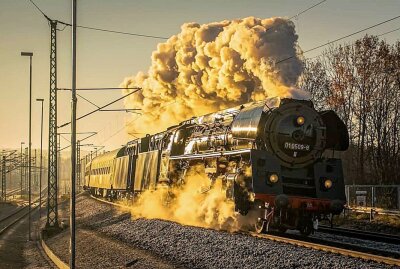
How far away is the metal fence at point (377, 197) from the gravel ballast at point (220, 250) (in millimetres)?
10302

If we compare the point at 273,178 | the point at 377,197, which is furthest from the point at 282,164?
the point at 377,197

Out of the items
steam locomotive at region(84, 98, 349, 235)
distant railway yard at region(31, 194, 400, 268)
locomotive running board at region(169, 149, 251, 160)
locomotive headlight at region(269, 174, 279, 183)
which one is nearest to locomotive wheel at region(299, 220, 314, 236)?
steam locomotive at region(84, 98, 349, 235)

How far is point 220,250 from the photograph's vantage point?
15.0 metres

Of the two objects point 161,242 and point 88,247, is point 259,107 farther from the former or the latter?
point 88,247

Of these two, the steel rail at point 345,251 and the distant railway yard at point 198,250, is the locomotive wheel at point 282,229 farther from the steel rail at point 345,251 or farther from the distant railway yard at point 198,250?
the steel rail at point 345,251

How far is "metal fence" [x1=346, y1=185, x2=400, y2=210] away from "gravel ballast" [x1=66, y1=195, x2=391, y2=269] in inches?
406

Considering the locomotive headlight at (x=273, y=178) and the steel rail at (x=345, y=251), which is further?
the locomotive headlight at (x=273, y=178)

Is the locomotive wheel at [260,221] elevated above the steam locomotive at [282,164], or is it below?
below

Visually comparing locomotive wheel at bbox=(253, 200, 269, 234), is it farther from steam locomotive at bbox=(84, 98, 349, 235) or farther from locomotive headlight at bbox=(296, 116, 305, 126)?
locomotive headlight at bbox=(296, 116, 305, 126)

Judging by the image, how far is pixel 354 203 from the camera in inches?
1114

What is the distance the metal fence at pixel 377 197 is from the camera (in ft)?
82.2

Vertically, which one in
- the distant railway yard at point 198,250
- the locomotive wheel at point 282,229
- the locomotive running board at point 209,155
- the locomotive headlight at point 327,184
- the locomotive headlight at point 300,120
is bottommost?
the distant railway yard at point 198,250

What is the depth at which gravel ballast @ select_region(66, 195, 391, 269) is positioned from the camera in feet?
41.8

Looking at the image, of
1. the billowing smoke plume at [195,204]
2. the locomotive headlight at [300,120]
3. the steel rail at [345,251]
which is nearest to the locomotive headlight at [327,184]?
the locomotive headlight at [300,120]
